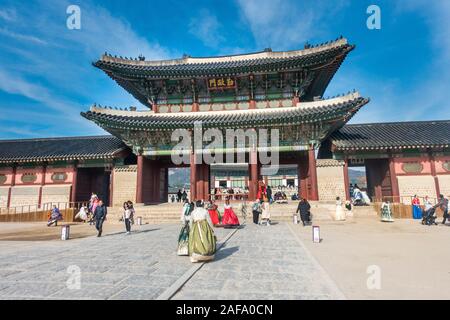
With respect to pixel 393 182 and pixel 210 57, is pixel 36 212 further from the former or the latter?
pixel 393 182

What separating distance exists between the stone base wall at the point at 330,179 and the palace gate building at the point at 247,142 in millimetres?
65

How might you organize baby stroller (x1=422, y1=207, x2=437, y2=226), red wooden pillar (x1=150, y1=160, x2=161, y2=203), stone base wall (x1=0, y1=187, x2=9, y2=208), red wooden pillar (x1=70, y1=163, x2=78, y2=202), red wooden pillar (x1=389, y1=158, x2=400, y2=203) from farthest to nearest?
stone base wall (x1=0, y1=187, x2=9, y2=208)
red wooden pillar (x1=70, y1=163, x2=78, y2=202)
red wooden pillar (x1=150, y1=160, x2=161, y2=203)
red wooden pillar (x1=389, y1=158, x2=400, y2=203)
baby stroller (x1=422, y1=207, x2=437, y2=226)

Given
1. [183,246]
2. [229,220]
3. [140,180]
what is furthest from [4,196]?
[183,246]

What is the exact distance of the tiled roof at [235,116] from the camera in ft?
50.1

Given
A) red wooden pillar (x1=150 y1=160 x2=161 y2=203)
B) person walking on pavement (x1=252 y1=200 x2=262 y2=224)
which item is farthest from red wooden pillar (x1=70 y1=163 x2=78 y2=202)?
person walking on pavement (x1=252 y1=200 x2=262 y2=224)

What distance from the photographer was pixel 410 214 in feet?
49.0

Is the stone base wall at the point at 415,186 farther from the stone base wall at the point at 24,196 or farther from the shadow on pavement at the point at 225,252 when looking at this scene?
the stone base wall at the point at 24,196

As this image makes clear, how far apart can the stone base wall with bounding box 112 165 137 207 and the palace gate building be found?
0.24 feet

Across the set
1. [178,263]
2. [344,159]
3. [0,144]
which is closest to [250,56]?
[344,159]

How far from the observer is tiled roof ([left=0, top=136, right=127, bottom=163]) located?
18.7 meters

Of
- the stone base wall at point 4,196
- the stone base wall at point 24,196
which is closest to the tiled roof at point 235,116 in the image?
the stone base wall at point 24,196

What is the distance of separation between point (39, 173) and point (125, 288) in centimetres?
2043

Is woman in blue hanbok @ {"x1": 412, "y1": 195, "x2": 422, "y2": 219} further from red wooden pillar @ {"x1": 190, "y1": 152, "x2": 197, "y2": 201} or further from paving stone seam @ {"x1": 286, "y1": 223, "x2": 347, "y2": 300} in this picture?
red wooden pillar @ {"x1": 190, "y1": 152, "x2": 197, "y2": 201}
